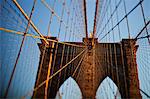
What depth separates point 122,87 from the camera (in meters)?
9.00

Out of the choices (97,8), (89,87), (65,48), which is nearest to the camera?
(97,8)

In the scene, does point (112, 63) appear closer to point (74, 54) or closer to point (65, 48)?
point (74, 54)

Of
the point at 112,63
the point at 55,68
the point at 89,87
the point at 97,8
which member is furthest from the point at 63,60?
the point at 97,8

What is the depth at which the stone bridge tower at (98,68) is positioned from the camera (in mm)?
8766

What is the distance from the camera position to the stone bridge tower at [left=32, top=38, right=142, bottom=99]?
8.77m

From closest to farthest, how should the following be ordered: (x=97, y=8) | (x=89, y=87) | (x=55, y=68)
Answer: (x=97, y=8)
(x=89, y=87)
(x=55, y=68)

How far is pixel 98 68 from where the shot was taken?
9.66 metres

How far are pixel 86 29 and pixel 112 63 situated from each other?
9.21ft

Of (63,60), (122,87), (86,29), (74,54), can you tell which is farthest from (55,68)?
(122,87)

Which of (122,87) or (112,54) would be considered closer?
(122,87)

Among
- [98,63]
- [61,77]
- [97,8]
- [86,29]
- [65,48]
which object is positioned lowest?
[61,77]

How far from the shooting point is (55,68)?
31.4 feet

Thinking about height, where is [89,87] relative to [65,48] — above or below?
below

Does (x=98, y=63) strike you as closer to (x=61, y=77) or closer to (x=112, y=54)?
(x=112, y=54)
